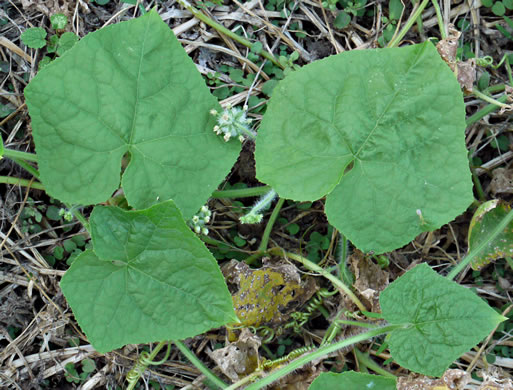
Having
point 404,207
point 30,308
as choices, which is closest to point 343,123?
point 404,207

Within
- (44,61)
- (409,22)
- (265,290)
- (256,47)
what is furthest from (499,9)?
(44,61)

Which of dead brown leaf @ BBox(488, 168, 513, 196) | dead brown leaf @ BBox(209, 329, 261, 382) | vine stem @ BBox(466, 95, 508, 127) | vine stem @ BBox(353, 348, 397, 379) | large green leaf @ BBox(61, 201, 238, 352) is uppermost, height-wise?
vine stem @ BBox(466, 95, 508, 127)

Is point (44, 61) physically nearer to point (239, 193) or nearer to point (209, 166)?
point (209, 166)

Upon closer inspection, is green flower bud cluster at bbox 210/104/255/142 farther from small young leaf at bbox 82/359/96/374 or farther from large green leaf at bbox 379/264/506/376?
small young leaf at bbox 82/359/96/374

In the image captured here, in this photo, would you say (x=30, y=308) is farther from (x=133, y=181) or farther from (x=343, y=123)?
(x=343, y=123)

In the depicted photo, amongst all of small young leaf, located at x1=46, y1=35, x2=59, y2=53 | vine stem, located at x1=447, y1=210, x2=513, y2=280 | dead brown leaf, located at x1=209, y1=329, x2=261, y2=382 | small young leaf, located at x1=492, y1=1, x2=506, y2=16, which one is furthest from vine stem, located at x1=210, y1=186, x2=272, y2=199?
small young leaf, located at x1=492, y1=1, x2=506, y2=16

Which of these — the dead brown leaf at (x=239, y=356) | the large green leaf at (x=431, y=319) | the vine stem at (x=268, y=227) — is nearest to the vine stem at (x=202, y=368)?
the dead brown leaf at (x=239, y=356)

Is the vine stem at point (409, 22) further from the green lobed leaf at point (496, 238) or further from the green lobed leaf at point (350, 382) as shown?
the green lobed leaf at point (350, 382)
